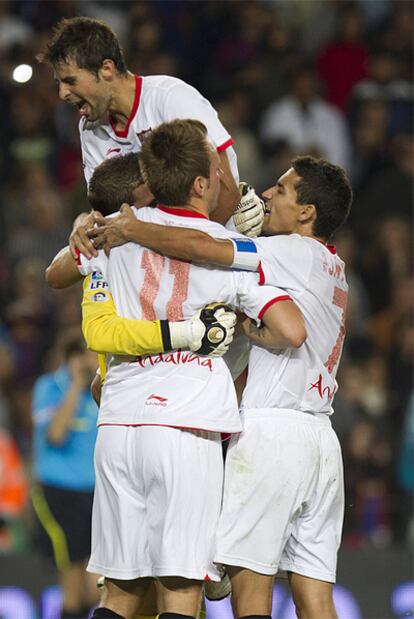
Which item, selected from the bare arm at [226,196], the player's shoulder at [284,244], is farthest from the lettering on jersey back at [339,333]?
the bare arm at [226,196]

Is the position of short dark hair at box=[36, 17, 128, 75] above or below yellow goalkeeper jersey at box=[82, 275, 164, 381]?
above

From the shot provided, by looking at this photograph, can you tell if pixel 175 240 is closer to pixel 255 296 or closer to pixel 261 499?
pixel 255 296

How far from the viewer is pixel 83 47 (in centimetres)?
485

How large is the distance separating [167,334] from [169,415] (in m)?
0.28

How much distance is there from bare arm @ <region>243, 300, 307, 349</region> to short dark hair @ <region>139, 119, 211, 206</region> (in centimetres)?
52

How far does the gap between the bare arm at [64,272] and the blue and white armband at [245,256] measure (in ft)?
2.22

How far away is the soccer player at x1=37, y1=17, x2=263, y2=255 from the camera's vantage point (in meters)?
4.71

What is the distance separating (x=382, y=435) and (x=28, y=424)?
8.96ft

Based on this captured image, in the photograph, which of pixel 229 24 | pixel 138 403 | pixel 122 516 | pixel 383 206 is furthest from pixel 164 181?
pixel 229 24

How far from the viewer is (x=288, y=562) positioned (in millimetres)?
4520

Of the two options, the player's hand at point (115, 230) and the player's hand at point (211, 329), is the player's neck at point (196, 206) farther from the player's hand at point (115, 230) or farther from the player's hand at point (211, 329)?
the player's hand at point (211, 329)

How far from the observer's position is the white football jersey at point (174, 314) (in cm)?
423

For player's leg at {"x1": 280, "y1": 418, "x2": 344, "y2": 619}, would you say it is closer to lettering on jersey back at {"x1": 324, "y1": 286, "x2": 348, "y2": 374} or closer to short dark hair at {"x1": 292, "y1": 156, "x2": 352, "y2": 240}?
lettering on jersey back at {"x1": 324, "y1": 286, "x2": 348, "y2": 374}

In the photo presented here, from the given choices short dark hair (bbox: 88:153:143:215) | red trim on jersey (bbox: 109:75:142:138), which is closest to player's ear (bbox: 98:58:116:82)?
red trim on jersey (bbox: 109:75:142:138)
